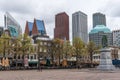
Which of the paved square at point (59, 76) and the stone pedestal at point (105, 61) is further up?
the stone pedestal at point (105, 61)

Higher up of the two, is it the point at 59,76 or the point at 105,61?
the point at 105,61

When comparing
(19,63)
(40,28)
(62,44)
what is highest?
(40,28)

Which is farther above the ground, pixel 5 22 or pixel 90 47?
pixel 5 22

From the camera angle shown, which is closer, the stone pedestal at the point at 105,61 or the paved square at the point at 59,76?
the paved square at the point at 59,76

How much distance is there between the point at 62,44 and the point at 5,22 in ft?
235

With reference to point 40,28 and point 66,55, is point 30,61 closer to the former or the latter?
point 66,55

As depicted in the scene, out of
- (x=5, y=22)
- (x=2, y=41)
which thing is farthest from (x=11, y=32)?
(x=2, y=41)

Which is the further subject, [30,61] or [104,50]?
[30,61]

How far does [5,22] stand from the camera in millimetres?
162625

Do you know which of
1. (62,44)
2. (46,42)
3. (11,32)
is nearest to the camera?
(62,44)

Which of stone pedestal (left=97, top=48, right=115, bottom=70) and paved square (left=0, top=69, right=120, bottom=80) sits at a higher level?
stone pedestal (left=97, top=48, right=115, bottom=70)

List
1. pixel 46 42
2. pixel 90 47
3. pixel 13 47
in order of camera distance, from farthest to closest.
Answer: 1. pixel 46 42
2. pixel 90 47
3. pixel 13 47

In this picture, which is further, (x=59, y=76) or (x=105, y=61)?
(x=105, y=61)

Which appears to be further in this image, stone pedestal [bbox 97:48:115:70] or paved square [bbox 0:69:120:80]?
stone pedestal [bbox 97:48:115:70]
